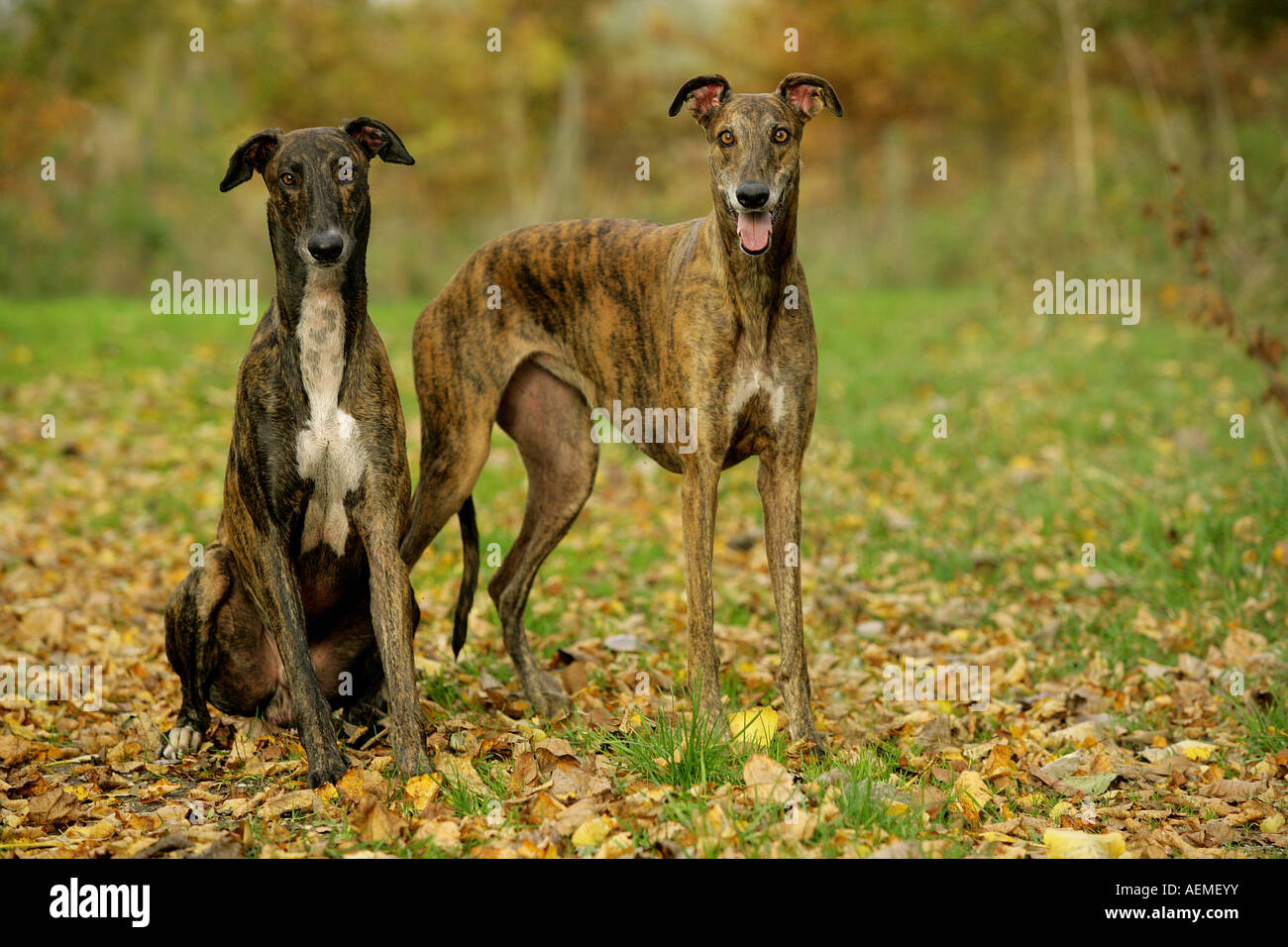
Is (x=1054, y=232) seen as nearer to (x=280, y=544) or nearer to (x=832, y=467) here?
(x=832, y=467)

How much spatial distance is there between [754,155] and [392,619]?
2046 mm

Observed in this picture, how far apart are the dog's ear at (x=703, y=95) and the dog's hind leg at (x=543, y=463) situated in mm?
1315

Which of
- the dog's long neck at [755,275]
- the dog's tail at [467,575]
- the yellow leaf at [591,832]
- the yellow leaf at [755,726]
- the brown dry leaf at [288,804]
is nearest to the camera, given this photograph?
the yellow leaf at [591,832]

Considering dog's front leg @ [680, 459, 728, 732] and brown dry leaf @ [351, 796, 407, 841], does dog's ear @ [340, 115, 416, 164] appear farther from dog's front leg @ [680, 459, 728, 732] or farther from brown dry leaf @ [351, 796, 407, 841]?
brown dry leaf @ [351, 796, 407, 841]

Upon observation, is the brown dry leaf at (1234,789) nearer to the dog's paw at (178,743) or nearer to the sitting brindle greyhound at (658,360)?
the sitting brindle greyhound at (658,360)

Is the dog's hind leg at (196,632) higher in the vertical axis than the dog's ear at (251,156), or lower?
lower

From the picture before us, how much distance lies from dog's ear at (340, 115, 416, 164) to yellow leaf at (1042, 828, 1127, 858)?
3.05 m

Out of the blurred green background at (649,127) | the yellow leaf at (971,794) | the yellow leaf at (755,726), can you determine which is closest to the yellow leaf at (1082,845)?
the yellow leaf at (971,794)

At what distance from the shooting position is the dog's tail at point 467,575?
5.08 m

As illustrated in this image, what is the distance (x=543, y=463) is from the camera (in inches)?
206

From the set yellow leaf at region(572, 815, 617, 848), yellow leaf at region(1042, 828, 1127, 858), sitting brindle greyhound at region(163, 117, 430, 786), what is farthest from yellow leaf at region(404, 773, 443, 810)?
yellow leaf at region(1042, 828, 1127, 858)

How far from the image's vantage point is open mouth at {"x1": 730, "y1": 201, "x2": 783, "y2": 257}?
4.08 m

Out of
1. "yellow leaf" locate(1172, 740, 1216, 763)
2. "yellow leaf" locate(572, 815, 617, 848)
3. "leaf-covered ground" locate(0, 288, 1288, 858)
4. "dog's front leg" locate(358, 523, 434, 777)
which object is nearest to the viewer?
"yellow leaf" locate(572, 815, 617, 848)

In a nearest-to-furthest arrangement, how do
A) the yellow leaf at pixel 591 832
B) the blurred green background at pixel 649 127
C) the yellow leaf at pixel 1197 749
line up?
the yellow leaf at pixel 591 832 → the yellow leaf at pixel 1197 749 → the blurred green background at pixel 649 127
